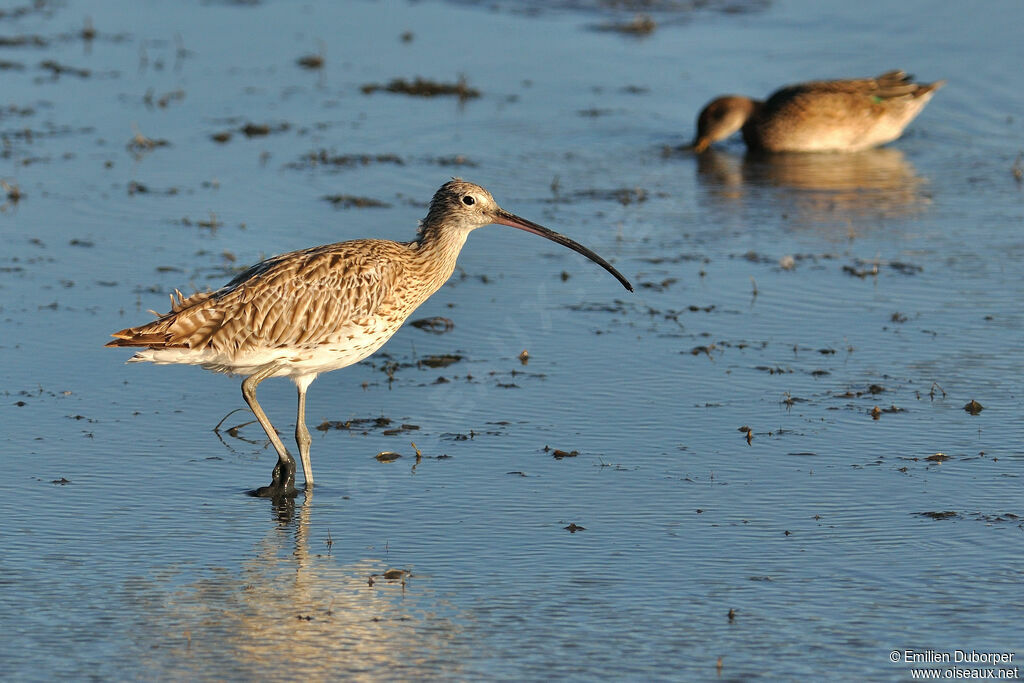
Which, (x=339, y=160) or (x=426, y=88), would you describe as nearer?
(x=339, y=160)

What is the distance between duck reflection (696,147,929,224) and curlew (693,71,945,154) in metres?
0.17

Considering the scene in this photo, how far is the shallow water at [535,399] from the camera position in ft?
22.1

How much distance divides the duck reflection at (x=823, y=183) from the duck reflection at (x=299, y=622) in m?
7.82

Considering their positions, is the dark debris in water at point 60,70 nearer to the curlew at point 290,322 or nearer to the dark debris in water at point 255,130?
the dark debris in water at point 255,130

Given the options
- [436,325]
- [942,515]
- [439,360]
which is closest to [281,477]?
[439,360]

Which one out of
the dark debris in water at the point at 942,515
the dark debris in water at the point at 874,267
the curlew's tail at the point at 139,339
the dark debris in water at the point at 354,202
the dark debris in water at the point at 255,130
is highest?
the dark debris in water at the point at 255,130

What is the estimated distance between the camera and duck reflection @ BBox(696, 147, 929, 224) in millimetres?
14430

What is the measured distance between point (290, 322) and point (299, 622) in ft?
7.28

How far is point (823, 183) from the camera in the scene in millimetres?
15633

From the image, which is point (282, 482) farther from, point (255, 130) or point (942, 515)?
point (255, 130)

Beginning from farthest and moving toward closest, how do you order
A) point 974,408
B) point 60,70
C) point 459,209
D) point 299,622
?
point 60,70 → point 974,408 → point 459,209 → point 299,622

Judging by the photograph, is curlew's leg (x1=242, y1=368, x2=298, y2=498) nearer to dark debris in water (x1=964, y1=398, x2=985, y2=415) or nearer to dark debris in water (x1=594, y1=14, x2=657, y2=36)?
dark debris in water (x1=964, y1=398, x2=985, y2=415)

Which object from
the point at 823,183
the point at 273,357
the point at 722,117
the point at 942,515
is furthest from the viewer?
the point at 722,117

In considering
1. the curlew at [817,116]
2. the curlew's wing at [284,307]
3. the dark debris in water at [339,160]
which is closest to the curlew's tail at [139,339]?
the curlew's wing at [284,307]
